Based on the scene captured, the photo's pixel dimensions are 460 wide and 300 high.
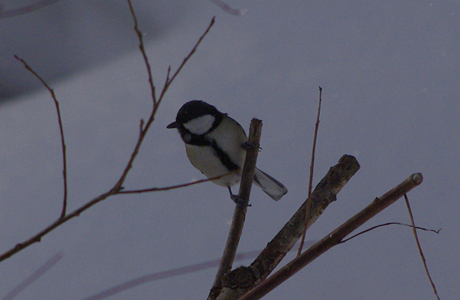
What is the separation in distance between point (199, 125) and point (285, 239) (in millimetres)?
595

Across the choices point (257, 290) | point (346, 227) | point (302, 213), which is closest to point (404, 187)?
point (346, 227)

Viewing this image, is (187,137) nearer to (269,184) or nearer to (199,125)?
(199,125)

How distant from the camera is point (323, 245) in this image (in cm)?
62

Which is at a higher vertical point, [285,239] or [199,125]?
[199,125]

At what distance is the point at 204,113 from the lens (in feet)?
4.77

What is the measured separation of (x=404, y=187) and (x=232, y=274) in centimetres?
40

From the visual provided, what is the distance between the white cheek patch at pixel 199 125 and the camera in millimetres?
1443

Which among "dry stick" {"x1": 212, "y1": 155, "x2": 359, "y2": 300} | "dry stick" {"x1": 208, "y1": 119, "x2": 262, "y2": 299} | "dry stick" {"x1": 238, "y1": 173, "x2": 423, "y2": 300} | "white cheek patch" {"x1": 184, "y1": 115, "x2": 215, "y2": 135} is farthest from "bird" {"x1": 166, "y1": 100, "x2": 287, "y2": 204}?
"dry stick" {"x1": 238, "y1": 173, "x2": 423, "y2": 300}

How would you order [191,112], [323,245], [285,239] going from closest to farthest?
1. [323,245]
2. [285,239]
3. [191,112]

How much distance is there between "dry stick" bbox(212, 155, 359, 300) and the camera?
87cm

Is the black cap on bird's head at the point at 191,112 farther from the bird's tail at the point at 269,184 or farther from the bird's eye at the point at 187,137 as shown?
the bird's tail at the point at 269,184

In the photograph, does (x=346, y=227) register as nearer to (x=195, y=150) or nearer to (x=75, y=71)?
(x=195, y=150)

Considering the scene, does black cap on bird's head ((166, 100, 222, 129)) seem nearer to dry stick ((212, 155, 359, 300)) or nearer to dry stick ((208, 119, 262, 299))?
dry stick ((208, 119, 262, 299))

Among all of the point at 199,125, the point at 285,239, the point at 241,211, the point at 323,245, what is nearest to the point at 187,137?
the point at 199,125
